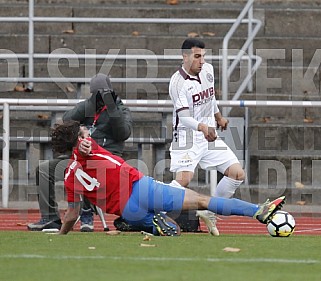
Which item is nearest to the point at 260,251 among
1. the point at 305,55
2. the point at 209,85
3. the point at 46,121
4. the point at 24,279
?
the point at 24,279

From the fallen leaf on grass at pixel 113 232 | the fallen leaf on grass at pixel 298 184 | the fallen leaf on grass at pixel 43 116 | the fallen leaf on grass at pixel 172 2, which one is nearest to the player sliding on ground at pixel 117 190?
the fallen leaf on grass at pixel 113 232

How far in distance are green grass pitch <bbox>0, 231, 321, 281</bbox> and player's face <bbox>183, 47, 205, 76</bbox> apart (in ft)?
6.51

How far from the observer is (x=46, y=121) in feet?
51.6

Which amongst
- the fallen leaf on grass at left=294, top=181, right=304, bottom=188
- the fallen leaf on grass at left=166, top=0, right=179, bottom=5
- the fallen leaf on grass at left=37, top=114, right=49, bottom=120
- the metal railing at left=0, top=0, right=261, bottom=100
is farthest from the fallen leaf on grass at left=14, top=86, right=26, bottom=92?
the fallen leaf on grass at left=294, top=181, right=304, bottom=188

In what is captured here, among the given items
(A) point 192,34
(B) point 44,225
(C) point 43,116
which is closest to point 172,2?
(A) point 192,34

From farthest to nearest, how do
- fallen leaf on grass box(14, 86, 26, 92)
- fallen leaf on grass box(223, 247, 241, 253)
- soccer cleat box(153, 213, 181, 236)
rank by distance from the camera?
fallen leaf on grass box(14, 86, 26, 92) → soccer cleat box(153, 213, 181, 236) → fallen leaf on grass box(223, 247, 241, 253)

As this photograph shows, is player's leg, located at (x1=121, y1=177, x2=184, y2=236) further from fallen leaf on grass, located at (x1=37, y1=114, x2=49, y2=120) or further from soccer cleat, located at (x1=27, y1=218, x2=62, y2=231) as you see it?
fallen leaf on grass, located at (x1=37, y1=114, x2=49, y2=120)

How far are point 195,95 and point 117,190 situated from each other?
1.73 meters

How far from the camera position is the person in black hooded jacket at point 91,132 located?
12.1 m

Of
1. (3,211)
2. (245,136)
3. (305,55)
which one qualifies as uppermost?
(305,55)

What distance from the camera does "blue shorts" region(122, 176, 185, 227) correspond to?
1050 centimetres

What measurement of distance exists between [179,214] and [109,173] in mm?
1567

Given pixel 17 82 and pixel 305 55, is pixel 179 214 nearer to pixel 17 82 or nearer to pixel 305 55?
pixel 17 82

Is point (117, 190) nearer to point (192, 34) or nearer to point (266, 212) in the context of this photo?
point (266, 212)
